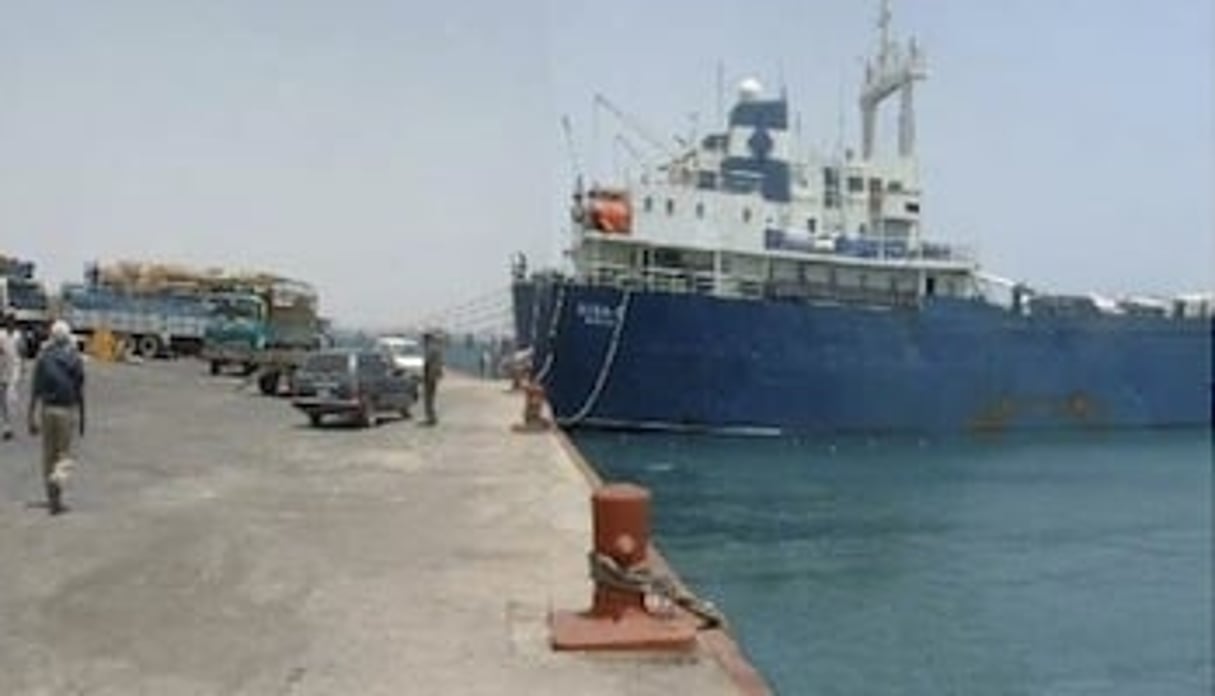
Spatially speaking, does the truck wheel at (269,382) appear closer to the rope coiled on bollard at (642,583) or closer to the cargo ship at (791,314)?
the cargo ship at (791,314)

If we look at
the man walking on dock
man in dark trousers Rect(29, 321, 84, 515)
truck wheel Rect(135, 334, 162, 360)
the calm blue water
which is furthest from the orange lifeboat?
man in dark trousers Rect(29, 321, 84, 515)

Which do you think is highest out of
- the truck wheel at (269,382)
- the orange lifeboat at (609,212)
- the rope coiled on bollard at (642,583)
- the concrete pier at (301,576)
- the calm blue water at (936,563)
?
the orange lifeboat at (609,212)

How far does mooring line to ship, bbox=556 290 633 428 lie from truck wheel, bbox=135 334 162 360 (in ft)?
58.1

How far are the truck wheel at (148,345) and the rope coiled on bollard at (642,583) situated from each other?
4836 centimetres

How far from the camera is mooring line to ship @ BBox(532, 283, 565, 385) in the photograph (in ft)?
148

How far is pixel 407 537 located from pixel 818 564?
10625mm

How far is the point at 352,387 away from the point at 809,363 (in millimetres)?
22092

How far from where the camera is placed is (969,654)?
16641mm

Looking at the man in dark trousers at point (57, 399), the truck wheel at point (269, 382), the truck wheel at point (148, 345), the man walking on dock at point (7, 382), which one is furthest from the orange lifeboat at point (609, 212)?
the man in dark trousers at point (57, 399)

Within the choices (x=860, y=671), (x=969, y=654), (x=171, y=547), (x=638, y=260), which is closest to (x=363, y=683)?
(x=171, y=547)

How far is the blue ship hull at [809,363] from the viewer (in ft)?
148

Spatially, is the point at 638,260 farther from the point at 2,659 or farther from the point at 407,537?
the point at 2,659

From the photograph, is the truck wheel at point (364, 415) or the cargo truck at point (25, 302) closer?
the truck wheel at point (364, 415)

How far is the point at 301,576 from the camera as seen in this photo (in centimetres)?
1132
